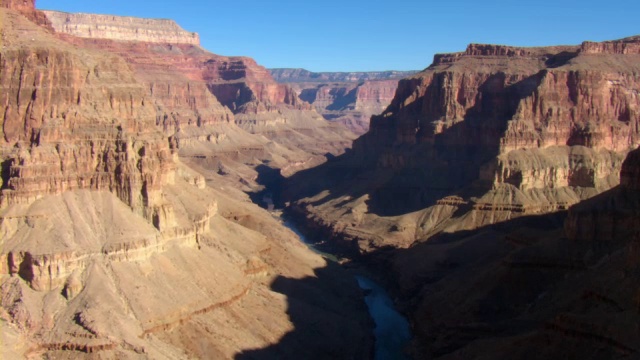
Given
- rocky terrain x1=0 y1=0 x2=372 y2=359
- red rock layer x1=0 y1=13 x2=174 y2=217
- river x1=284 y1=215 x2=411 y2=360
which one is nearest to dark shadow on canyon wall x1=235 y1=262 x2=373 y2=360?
rocky terrain x1=0 y1=0 x2=372 y2=359

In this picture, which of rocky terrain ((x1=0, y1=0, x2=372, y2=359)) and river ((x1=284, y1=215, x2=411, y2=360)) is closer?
rocky terrain ((x1=0, y1=0, x2=372, y2=359))

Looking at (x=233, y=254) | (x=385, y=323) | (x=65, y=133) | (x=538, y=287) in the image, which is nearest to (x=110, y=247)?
(x=65, y=133)

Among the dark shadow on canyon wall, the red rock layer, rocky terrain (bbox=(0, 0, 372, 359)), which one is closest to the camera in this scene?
rocky terrain (bbox=(0, 0, 372, 359))

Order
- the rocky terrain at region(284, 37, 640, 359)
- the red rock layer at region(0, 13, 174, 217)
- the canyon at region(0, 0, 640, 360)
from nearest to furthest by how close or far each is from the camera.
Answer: the canyon at region(0, 0, 640, 360)
the rocky terrain at region(284, 37, 640, 359)
the red rock layer at region(0, 13, 174, 217)

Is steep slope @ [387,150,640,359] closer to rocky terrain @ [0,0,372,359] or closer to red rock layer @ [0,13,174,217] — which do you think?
rocky terrain @ [0,0,372,359]

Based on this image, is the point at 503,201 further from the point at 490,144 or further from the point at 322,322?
the point at 322,322

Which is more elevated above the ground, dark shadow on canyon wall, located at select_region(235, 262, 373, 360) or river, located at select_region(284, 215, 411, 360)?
dark shadow on canyon wall, located at select_region(235, 262, 373, 360)

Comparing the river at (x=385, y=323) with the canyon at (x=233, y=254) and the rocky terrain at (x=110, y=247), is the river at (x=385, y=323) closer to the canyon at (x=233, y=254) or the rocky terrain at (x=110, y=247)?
the canyon at (x=233, y=254)
